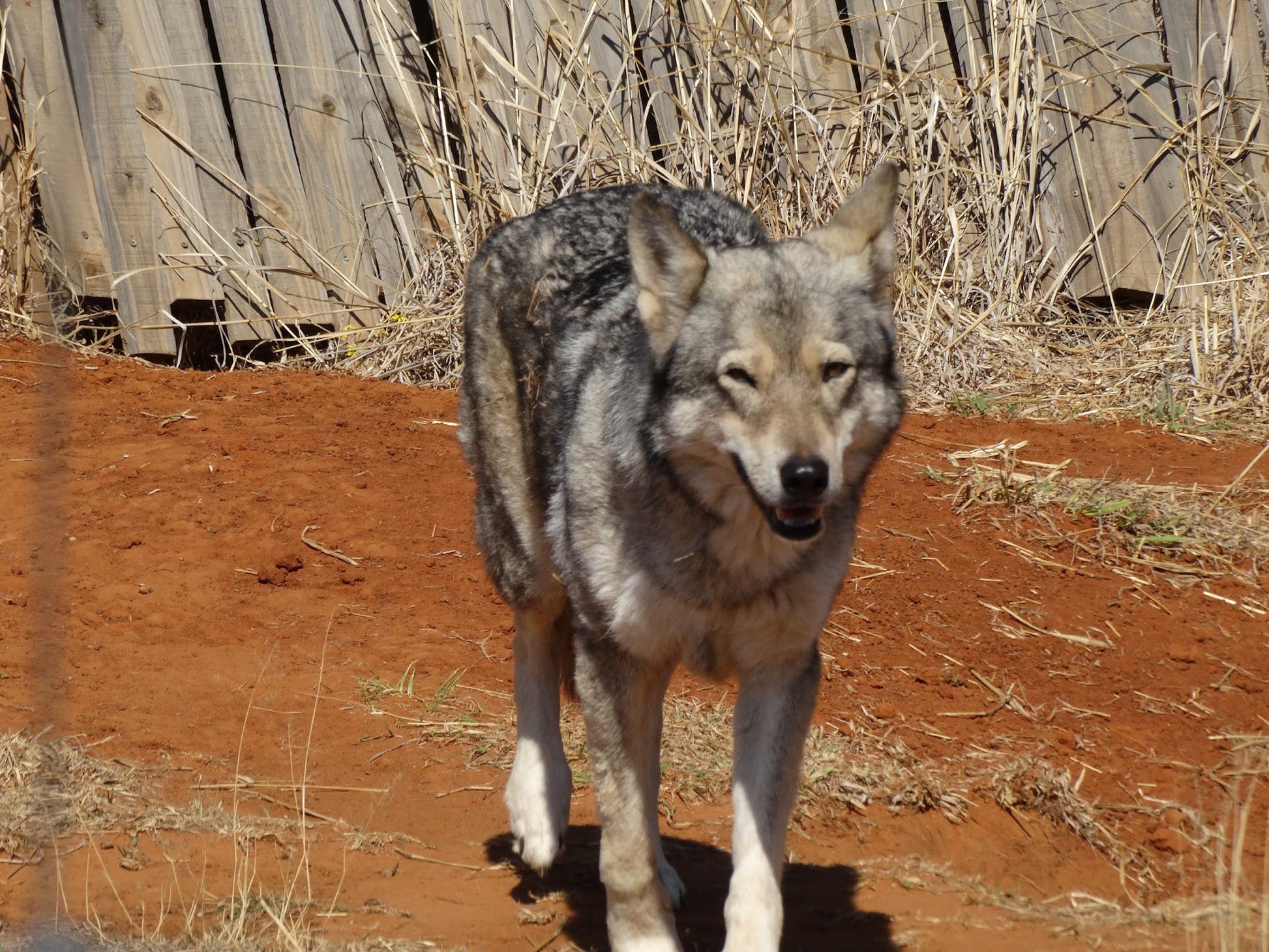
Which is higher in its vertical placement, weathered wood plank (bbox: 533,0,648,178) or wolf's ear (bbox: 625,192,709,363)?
weathered wood plank (bbox: 533,0,648,178)

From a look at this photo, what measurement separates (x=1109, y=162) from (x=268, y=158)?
218 inches

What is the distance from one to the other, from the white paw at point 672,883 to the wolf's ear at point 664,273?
1.81 meters

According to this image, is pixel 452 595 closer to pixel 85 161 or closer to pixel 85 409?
pixel 85 409

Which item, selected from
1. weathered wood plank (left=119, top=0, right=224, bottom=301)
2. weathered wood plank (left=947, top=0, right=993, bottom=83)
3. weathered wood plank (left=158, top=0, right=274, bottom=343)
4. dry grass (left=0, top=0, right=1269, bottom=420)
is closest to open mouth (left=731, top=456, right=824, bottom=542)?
dry grass (left=0, top=0, right=1269, bottom=420)

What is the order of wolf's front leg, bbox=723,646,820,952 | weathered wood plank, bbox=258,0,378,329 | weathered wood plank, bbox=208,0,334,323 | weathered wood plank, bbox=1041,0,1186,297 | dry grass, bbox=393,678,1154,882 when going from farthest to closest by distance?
weathered wood plank, bbox=1041,0,1186,297
weathered wood plank, bbox=258,0,378,329
weathered wood plank, bbox=208,0,334,323
dry grass, bbox=393,678,1154,882
wolf's front leg, bbox=723,646,820,952

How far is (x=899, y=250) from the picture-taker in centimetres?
854

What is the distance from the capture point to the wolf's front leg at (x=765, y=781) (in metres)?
3.56

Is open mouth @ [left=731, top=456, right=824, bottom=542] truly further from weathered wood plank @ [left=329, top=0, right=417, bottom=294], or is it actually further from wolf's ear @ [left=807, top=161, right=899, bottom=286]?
weathered wood plank @ [left=329, top=0, right=417, bottom=294]

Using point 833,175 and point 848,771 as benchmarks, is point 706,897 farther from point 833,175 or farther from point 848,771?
point 833,175

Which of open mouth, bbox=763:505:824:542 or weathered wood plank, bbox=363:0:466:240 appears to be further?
weathered wood plank, bbox=363:0:466:240

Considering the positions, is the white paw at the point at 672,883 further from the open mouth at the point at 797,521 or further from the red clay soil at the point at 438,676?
the open mouth at the point at 797,521

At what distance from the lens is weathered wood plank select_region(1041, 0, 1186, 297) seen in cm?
870

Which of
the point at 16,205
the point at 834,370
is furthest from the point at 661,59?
the point at 834,370

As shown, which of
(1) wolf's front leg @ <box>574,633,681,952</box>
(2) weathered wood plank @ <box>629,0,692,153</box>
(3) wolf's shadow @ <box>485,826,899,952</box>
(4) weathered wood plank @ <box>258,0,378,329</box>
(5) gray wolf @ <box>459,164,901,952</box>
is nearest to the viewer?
(5) gray wolf @ <box>459,164,901,952</box>
